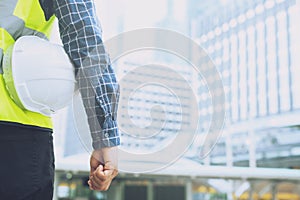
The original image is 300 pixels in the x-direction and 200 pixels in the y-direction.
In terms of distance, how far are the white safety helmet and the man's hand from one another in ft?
0.17

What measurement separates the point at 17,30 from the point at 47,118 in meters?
0.06

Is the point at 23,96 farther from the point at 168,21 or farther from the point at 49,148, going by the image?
the point at 168,21

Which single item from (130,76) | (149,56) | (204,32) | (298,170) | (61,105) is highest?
(204,32)

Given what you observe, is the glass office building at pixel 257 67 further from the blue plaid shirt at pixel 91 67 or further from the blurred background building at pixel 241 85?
the blue plaid shirt at pixel 91 67

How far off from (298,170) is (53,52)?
3110mm

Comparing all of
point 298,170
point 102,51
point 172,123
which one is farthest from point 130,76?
point 298,170

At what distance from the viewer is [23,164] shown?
0.86 ft

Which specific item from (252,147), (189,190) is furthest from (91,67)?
(189,190)

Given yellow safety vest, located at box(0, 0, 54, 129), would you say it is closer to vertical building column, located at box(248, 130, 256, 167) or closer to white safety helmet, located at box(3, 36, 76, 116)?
white safety helmet, located at box(3, 36, 76, 116)

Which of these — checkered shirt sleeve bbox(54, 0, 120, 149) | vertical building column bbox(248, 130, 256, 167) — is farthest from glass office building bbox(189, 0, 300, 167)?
checkered shirt sleeve bbox(54, 0, 120, 149)

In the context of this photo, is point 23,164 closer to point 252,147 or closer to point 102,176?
point 102,176

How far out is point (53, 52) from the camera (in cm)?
26

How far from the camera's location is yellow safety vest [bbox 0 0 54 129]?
25 cm

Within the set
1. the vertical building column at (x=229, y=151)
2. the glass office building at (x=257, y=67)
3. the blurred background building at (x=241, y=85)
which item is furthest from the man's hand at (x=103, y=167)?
the vertical building column at (x=229, y=151)
